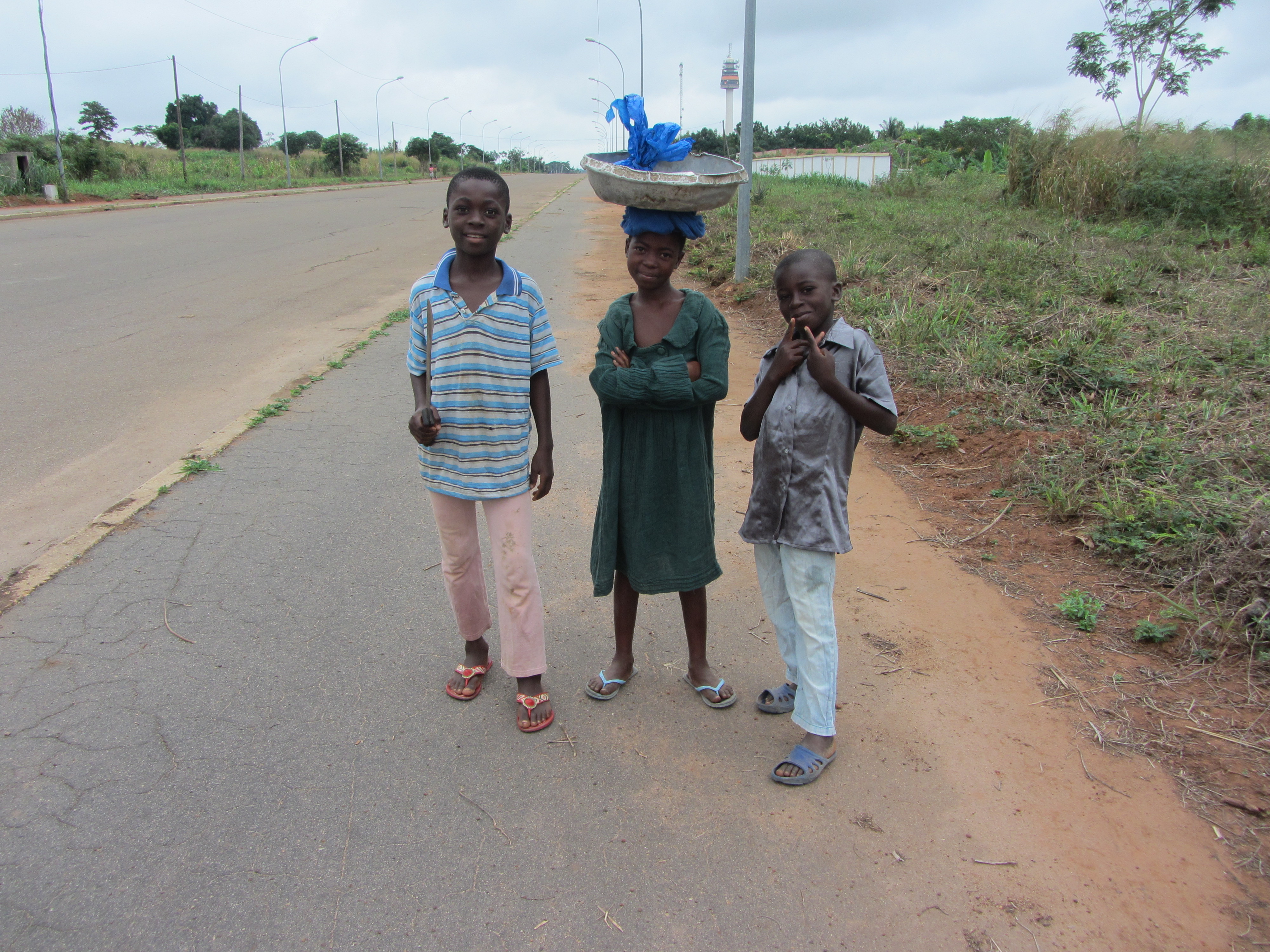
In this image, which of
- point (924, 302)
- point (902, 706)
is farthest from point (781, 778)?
point (924, 302)

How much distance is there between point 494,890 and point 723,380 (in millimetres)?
1559

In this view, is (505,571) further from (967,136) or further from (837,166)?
(967,136)

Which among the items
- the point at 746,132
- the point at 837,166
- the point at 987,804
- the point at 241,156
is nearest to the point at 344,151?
A: the point at 241,156

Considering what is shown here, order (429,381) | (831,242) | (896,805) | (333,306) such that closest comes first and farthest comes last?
(896,805), (429,381), (333,306), (831,242)

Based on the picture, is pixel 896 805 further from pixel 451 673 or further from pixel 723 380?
pixel 451 673

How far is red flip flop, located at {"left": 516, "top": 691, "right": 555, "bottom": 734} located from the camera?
265cm

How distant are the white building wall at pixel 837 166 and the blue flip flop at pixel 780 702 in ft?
79.3

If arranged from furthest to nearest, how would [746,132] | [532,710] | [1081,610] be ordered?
[746,132]
[1081,610]
[532,710]

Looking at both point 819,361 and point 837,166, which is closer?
point 819,361

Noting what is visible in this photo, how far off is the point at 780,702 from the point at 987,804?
2.33 ft

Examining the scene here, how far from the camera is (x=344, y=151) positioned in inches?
2051

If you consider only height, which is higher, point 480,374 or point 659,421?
point 480,374

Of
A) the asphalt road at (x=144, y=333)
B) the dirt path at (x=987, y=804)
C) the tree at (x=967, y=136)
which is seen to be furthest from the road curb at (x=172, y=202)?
the tree at (x=967, y=136)

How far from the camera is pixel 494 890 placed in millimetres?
2020
